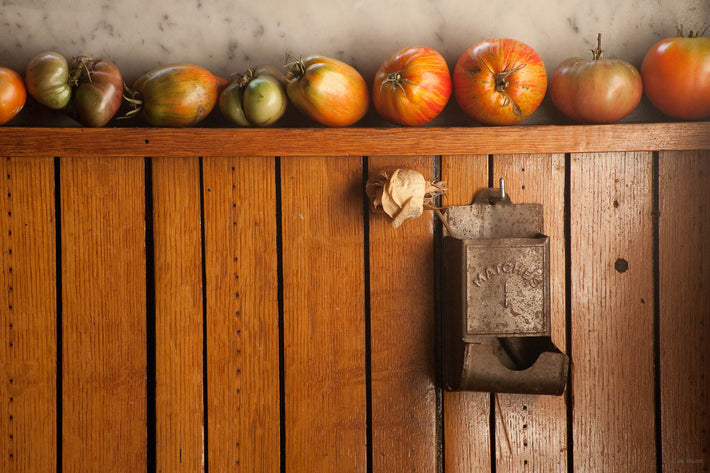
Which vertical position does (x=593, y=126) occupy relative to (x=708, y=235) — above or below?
above

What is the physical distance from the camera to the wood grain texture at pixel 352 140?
109 centimetres

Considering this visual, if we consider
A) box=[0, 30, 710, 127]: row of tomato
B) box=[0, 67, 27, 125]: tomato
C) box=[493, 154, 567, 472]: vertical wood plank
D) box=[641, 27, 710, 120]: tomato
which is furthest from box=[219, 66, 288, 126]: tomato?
box=[641, 27, 710, 120]: tomato

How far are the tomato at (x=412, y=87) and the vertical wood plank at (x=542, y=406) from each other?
0.84 feet

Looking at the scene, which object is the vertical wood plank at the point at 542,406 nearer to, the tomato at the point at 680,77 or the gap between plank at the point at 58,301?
the tomato at the point at 680,77

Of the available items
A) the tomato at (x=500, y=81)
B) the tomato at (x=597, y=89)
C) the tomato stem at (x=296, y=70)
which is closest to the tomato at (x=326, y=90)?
the tomato stem at (x=296, y=70)

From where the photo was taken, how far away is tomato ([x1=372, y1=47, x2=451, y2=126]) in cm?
106

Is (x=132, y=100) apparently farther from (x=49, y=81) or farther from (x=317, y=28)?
(x=317, y=28)

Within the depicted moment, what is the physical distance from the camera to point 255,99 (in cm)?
106


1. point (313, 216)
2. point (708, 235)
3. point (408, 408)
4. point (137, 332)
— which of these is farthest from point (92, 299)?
point (708, 235)

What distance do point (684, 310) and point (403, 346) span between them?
0.71 m

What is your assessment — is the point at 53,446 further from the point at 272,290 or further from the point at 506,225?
the point at 506,225

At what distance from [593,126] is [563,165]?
0.37 ft

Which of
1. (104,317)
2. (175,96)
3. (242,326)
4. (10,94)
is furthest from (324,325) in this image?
(10,94)

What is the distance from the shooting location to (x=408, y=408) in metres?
1.20
